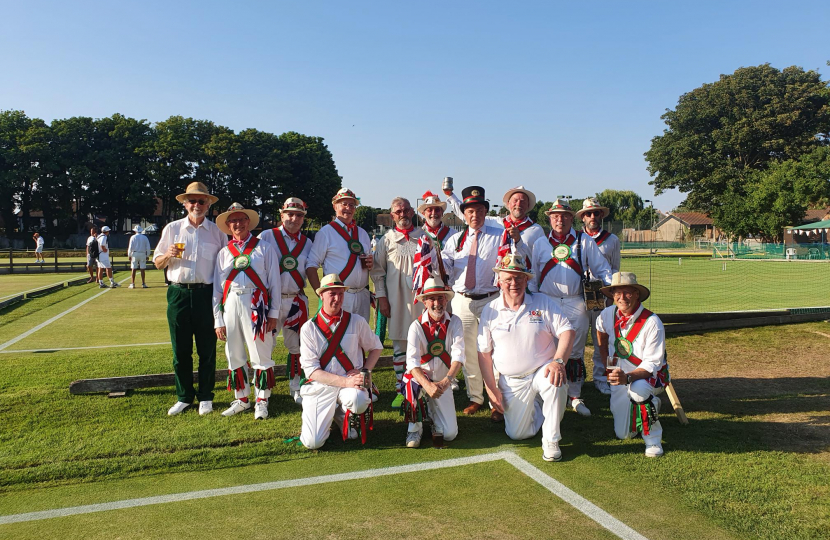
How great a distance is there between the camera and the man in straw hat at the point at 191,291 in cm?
537

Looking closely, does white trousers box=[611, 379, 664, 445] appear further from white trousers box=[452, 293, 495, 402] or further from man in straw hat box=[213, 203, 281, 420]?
man in straw hat box=[213, 203, 281, 420]

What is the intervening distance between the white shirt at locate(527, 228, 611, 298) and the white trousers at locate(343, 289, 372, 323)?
172 cm

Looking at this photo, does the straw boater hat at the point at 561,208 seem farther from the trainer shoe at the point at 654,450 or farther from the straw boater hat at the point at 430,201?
the trainer shoe at the point at 654,450

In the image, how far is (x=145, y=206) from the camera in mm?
49969

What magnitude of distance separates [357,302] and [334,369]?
1195 mm

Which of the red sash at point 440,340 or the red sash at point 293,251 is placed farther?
the red sash at point 293,251

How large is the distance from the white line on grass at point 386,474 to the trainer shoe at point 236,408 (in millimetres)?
1573

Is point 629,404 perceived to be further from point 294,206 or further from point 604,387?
point 294,206

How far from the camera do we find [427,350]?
188 inches

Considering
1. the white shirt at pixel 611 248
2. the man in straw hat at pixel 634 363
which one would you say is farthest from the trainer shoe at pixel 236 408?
the white shirt at pixel 611 248

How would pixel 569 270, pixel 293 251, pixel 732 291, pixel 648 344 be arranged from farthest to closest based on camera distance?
pixel 732 291 < pixel 293 251 < pixel 569 270 < pixel 648 344

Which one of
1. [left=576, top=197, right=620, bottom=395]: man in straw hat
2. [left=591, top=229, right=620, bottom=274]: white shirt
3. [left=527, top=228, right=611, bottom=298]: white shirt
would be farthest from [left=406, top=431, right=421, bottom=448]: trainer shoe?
[left=591, top=229, right=620, bottom=274]: white shirt

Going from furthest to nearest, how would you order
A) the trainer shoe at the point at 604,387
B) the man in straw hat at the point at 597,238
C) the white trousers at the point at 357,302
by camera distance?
the man in straw hat at the point at 597,238 → the trainer shoe at the point at 604,387 → the white trousers at the point at 357,302

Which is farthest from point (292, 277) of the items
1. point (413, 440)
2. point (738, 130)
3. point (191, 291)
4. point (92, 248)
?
point (738, 130)
